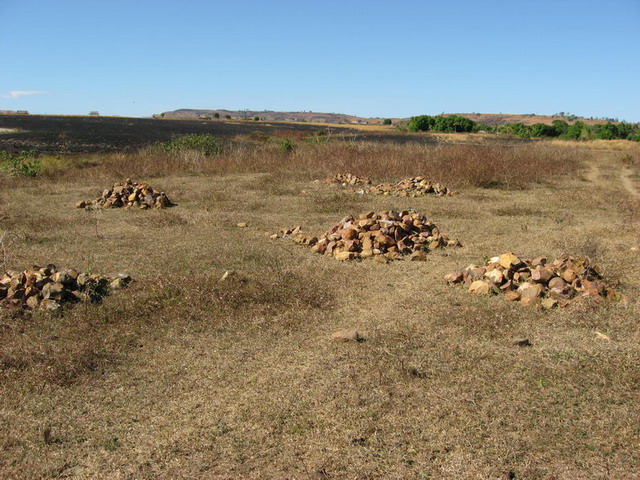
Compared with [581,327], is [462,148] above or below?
above

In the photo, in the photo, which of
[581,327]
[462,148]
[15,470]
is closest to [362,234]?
[581,327]

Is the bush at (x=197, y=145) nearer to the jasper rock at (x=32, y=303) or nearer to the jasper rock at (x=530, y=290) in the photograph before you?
the jasper rock at (x=32, y=303)

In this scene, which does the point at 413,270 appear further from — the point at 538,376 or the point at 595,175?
the point at 595,175

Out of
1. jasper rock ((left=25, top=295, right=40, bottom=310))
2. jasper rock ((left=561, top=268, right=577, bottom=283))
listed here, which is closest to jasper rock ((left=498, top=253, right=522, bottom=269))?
jasper rock ((left=561, top=268, right=577, bottom=283))

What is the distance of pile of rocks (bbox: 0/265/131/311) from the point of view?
5.36 m

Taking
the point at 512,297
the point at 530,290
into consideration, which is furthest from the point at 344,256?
the point at 530,290

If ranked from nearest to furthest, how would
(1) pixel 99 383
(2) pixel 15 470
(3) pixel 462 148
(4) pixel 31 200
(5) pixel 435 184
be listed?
1. (2) pixel 15 470
2. (1) pixel 99 383
3. (4) pixel 31 200
4. (5) pixel 435 184
5. (3) pixel 462 148

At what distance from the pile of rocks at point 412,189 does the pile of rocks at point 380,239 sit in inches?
200

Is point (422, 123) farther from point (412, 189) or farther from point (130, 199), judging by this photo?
point (130, 199)

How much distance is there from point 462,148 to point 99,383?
19299 millimetres

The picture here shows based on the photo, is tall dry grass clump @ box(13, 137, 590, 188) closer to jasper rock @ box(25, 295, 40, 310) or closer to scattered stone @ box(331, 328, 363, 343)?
jasper rock @ box(25, 295, 40, 310)

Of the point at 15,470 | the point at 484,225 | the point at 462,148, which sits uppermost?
the point at 462,148

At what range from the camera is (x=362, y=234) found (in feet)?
26.1

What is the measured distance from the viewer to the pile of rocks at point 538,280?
226 inches
